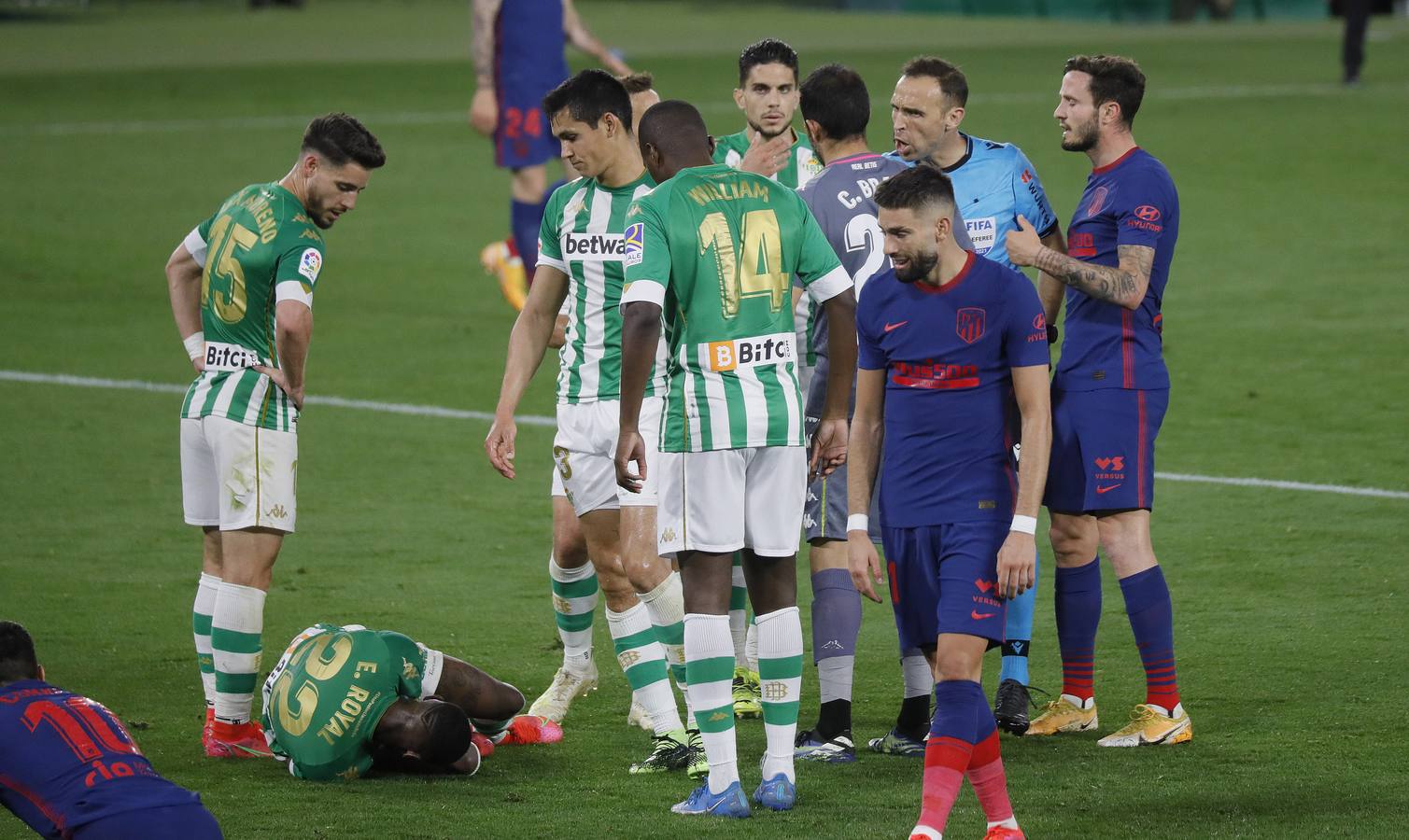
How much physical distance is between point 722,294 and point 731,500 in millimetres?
602

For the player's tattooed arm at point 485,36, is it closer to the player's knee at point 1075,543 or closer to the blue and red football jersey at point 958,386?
the player's knee at point 1075,543

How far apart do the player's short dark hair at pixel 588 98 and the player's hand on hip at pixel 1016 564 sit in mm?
1919

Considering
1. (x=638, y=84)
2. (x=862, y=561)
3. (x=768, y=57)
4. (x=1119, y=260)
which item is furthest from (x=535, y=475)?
(x=862, y=561)

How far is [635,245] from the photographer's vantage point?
5551 mm

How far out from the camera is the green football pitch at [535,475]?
19.5ft

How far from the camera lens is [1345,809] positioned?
5.61 m

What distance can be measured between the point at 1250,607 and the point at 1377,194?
1250cm

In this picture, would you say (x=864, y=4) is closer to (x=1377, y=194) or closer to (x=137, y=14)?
(x=137, y=14)

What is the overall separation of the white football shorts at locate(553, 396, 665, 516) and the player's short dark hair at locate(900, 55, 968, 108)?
1.44 metres

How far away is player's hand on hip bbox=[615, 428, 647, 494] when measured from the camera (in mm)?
5531

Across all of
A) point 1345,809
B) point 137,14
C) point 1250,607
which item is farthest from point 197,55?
point 1345,809

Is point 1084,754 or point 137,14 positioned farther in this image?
point 137,14

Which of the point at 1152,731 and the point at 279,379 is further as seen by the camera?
the point at 279,379

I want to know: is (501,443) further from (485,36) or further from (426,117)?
(426,117)
